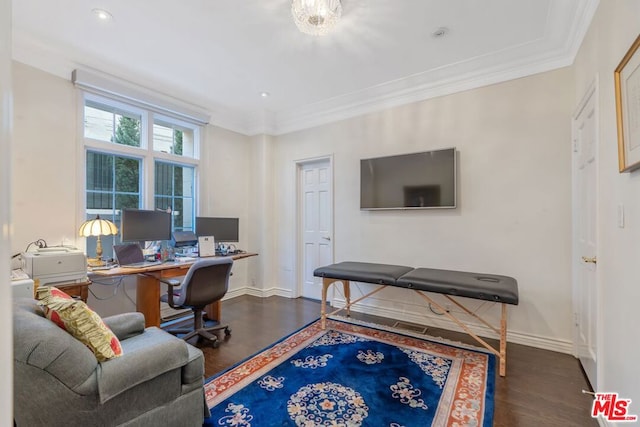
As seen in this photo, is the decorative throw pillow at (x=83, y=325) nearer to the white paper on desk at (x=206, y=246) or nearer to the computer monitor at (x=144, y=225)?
the computer monitor at (x=144, y=225)

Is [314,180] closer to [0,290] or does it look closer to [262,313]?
[262,313]

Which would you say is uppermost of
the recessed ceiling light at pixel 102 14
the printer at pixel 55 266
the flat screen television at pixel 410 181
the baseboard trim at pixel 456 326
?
the recessed ceiling light at pixel 102 14

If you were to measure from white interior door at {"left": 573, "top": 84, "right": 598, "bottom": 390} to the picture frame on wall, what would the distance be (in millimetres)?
585

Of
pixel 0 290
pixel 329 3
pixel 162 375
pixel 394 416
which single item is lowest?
pixel 394 416

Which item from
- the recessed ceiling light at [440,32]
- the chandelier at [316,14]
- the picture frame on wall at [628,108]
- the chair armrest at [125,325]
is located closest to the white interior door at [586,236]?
the picture frame on wall at [628,108]

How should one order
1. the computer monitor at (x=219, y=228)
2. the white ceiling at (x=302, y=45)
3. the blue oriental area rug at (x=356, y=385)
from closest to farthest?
the blue oriental area rug at (x=356, y=385), the white ceiling at (x=302, y=45), the computer monitor at (x=219, y=228)

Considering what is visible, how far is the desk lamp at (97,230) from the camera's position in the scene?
9.57 ft

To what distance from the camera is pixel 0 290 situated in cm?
49

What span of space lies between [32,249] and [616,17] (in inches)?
181

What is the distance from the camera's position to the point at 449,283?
256 centimetres

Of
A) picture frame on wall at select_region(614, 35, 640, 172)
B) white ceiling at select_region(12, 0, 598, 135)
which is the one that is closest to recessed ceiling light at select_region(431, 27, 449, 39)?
white ceiling at select_region(12, 0, 598, 135)

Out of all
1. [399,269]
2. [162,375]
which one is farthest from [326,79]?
[162,375]

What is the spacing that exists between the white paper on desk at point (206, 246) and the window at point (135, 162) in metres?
0.58

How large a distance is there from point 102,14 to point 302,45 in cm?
165
